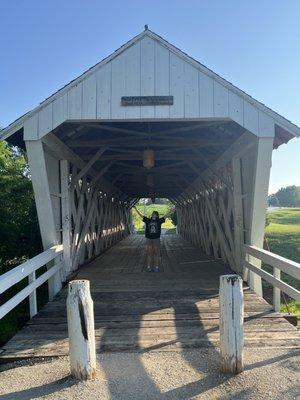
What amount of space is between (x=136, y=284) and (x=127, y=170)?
22.9 ft

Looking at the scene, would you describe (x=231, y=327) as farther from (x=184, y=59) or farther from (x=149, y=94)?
(x=184, y=59)

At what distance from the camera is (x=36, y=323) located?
526 centimetres

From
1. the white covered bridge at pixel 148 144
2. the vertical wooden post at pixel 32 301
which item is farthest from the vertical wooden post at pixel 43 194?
the vertical wooden post at pixel 32 301

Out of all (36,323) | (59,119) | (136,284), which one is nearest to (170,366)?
(36,323)

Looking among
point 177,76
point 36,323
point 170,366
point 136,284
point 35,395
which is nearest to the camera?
point 35,395

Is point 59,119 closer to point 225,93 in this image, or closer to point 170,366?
point 225,93

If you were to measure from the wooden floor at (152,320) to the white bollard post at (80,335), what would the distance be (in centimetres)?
77

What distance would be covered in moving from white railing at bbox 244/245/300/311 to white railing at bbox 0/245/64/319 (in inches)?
130

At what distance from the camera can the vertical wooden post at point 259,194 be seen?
6.64 meters

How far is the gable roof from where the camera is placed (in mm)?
6547

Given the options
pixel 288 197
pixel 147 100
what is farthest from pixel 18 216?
pixel 288 197

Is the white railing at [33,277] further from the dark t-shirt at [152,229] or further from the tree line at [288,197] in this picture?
the tree line at [288,197]

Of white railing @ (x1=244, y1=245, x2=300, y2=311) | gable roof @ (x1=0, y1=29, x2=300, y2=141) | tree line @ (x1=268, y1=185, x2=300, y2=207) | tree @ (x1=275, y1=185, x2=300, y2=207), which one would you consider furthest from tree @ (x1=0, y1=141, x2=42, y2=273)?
tree @ (x1=275, y1=185, x2=300, y2=207)

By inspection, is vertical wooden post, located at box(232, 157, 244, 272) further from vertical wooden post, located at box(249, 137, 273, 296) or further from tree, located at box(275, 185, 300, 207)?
tree, located at box(275, 185, 300, 207)
